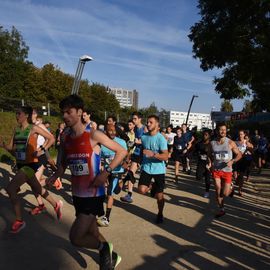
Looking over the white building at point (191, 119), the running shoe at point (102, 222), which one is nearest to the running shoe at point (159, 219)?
the running shoe at point (102, 222)

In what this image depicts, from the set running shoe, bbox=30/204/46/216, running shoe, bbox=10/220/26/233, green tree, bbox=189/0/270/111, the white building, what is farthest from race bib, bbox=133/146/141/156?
the white building

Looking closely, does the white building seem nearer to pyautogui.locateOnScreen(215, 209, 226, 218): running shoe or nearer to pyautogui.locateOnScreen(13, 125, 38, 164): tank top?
pyautogui.locateOnScreen(215, 209, 226, 218): running shoe

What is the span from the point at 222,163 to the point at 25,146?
144 inches

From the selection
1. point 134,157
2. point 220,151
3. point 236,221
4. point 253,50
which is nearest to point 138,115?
point 134,157

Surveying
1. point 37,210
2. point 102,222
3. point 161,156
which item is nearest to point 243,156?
A: point 161,156

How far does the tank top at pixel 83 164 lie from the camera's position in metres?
4.03

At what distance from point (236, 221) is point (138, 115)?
3594mm

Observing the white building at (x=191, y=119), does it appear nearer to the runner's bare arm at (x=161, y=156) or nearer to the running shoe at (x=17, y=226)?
the runner's bare arm at (x=161, y=156)

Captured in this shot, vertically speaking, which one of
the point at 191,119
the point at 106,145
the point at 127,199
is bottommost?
the point at 127,199

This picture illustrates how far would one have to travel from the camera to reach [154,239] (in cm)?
582

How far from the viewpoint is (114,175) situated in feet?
23.0

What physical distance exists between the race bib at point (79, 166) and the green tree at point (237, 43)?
606 inches

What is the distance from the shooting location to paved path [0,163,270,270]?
190 inches

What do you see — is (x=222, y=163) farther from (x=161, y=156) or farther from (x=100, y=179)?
(x=100, y=179)
